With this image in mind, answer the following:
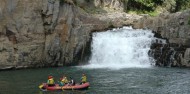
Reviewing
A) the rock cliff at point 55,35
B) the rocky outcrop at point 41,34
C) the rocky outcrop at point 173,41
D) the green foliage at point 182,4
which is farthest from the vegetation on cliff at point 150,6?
the rocky outcrop at point 41,34

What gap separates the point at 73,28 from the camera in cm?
5666

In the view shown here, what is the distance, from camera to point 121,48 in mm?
59219

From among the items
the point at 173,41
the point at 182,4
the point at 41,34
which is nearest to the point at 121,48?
the point at 173,41

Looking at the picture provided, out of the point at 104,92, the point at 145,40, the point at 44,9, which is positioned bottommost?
the point at 104,92

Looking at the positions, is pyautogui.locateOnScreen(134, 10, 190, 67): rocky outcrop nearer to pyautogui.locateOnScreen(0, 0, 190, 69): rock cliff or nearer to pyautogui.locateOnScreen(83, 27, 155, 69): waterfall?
pyautogui.locateOnScreen(0, 0, 190, 69): rock cliff


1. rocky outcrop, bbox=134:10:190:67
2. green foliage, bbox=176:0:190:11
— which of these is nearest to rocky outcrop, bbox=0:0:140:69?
rocky outcrop, bbox=134:10:190:67

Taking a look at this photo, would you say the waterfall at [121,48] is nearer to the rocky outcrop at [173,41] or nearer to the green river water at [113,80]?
the rocky outcrop at [173,41]

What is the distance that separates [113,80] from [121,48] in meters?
16.9

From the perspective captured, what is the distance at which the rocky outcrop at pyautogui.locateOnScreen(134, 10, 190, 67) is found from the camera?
2125 inches

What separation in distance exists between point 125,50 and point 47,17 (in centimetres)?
1295

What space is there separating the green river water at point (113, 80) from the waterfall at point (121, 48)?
5.24 metres

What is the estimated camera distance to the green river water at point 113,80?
1469 inches

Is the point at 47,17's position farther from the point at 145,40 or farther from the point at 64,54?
the point at 145,40

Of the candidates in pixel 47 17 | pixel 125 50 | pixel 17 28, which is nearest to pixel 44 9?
pixel 47 17
